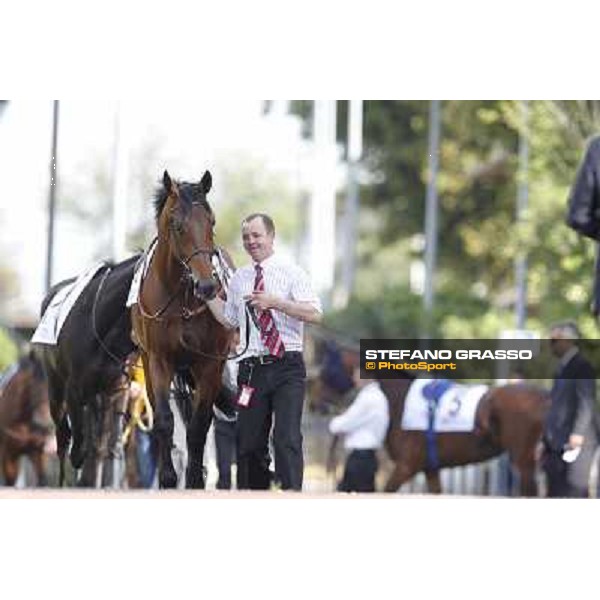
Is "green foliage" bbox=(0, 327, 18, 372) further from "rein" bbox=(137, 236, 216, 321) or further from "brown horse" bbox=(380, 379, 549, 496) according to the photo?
"brown horse" bbox=(380, 379, 549, 496)

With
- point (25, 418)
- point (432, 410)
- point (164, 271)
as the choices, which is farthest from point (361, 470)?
point (164, 271)

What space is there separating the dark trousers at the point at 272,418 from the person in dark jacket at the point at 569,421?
1.53 m

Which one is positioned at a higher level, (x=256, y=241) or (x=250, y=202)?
(x=250, y=202)

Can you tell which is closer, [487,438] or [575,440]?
[575,440]

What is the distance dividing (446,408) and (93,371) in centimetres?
201

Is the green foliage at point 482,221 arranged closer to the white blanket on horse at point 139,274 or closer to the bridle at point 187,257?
the white blanket on horse at point 139,274

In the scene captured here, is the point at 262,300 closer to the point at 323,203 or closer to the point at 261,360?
Result: the point at 261,360

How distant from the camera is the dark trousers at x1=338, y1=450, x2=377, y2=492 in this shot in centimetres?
1212

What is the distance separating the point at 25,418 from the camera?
11594 millimetres

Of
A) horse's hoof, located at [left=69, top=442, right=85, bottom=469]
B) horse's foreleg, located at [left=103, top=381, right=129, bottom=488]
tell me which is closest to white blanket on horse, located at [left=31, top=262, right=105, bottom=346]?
horse's foreleg, located at [left=103, top=381, right=129, bottom=488]

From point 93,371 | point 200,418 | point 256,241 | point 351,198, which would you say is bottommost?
point 200,418
